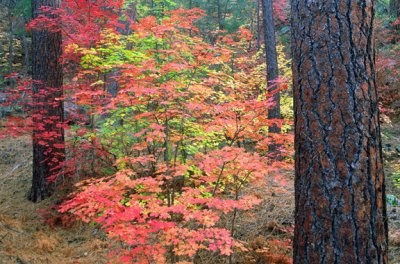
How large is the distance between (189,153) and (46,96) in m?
3.50

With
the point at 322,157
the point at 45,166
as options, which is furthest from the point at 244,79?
the point at 322,157

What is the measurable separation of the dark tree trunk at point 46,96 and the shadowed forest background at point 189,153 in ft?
0.09

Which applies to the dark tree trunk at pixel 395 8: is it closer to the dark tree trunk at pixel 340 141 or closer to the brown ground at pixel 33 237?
the dark tree trunk at pixel 340 141

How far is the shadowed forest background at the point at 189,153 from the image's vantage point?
1915mm

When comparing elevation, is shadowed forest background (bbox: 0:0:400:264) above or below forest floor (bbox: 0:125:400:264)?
above

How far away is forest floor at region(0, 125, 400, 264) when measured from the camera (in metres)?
4.71

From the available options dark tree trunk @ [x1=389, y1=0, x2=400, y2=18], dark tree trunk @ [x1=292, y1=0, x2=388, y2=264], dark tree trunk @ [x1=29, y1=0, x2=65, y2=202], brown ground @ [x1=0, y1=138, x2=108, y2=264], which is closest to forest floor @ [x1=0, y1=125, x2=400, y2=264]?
brown ground @ [x1=0, y1=138, x2=108, y2=264]

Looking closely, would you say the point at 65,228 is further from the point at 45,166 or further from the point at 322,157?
the point at 322,157

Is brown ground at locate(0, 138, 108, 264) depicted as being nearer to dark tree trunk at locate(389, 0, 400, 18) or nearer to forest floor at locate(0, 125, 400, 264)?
forest floor at locate(0, 125, 400, 264)

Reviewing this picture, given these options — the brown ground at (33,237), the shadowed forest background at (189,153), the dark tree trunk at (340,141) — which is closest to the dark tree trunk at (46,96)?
the shadowed forest background at (189,153)

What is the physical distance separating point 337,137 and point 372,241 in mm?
641

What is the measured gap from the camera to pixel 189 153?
593cm

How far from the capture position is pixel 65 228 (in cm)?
595

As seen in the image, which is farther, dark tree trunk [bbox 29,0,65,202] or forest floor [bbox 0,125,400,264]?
dark tree trunk [bbox 29,0,65,202]
